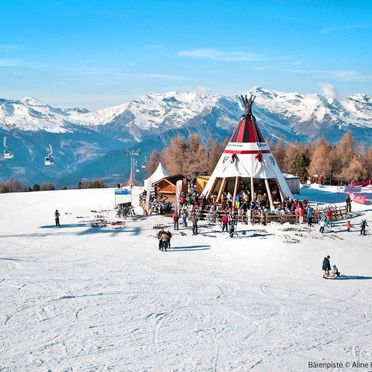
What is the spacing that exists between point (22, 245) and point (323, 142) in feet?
201

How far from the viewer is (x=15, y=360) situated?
11.0 meters

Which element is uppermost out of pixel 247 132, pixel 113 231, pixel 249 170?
pixel 247 132

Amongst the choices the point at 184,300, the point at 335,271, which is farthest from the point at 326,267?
the point at 184,300

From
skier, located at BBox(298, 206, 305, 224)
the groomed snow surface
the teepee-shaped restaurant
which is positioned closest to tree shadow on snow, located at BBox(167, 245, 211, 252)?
the groomed snow surface

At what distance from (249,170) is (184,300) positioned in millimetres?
17662

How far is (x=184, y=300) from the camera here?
15500 millimetres

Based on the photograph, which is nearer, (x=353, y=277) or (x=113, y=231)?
(x=353, y=277)

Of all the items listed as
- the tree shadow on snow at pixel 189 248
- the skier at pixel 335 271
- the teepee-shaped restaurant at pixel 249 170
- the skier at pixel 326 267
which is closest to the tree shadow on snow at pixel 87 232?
the tree shadow on snow at pixel 189 248

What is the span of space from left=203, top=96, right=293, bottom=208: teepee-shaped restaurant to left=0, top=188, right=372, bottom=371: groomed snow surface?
5347mm

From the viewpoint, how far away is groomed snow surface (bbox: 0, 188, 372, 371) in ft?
37.4

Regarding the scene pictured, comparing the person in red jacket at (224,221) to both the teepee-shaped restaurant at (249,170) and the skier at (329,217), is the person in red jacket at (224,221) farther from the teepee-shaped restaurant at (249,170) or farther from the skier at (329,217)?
the skier at (329,217)

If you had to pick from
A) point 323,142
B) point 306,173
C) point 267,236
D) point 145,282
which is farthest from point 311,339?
point 323,142

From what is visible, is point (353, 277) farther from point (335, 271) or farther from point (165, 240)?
point (165, 240)

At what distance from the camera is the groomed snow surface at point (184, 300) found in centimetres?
1141
